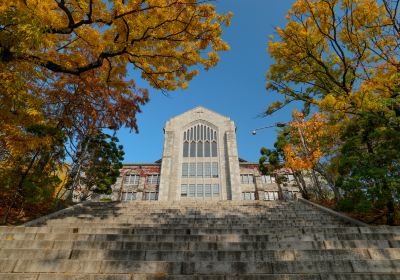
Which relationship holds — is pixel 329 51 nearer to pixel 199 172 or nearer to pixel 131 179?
pixel 199 172

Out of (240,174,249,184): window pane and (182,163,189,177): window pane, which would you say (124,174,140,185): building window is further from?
(240,174,249,184): window pane

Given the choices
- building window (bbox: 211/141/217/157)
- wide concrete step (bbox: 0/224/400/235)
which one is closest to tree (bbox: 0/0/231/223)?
wide concrete step (bbox: 0/224/400/235)

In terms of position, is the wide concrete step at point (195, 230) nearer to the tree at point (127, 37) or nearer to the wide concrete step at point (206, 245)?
→ the wide concrete step at point (206, 245)

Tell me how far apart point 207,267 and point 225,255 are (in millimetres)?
534

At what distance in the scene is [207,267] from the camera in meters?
3.71

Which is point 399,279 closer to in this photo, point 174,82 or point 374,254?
point 374,254

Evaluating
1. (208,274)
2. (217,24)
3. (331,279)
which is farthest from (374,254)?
(217,24)

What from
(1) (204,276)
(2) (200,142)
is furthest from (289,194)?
(1) (204,276)

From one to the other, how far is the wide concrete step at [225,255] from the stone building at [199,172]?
25.9 metres

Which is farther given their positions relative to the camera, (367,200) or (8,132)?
(367,200)

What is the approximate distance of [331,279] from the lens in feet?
11.0

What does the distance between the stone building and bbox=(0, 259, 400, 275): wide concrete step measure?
26.4 metres

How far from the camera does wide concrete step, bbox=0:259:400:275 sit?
145 inches

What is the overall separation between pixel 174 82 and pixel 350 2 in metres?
7.76
